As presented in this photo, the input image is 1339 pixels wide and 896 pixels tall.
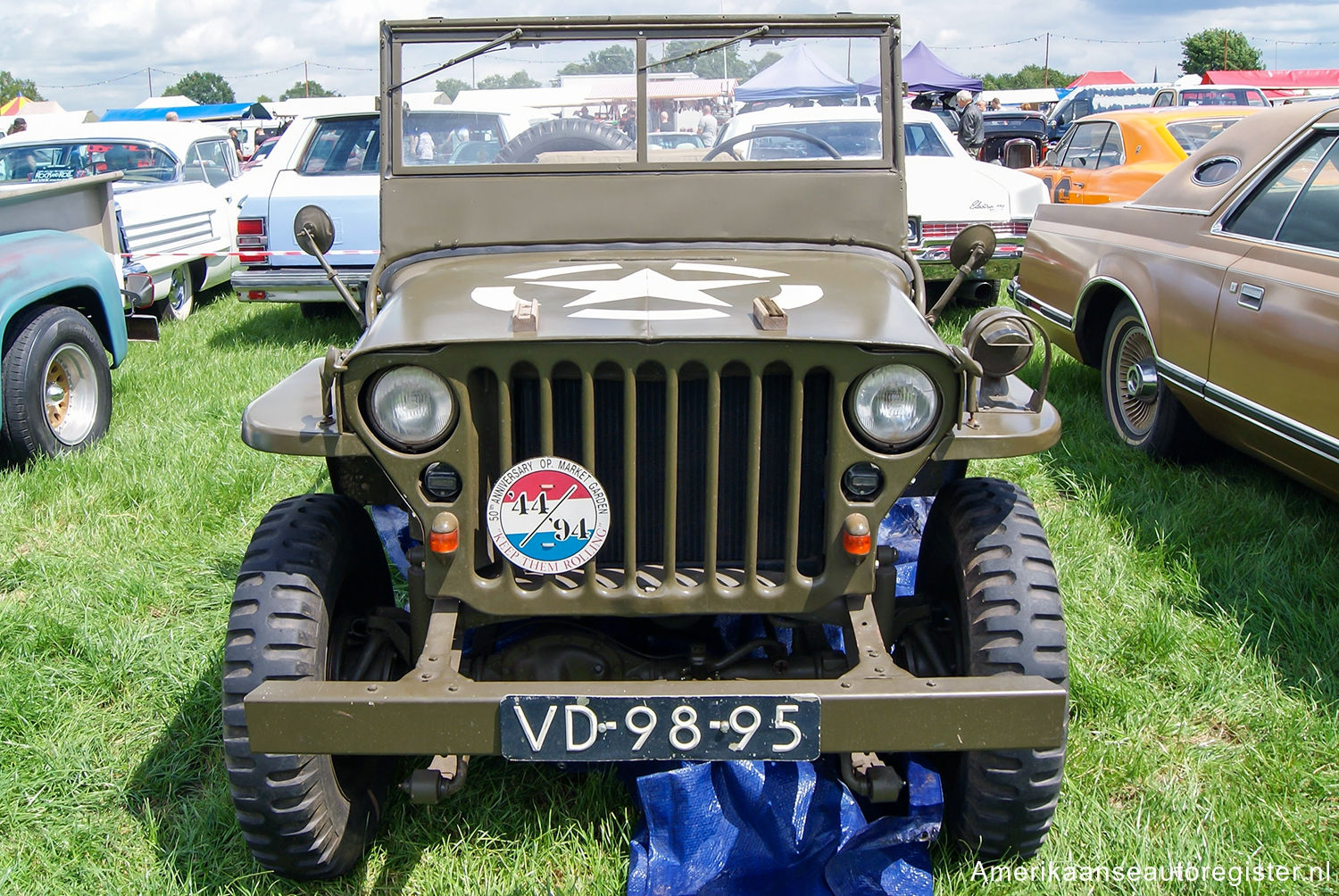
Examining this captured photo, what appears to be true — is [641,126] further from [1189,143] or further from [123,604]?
[1189,143]

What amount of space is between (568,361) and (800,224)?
4.44ft

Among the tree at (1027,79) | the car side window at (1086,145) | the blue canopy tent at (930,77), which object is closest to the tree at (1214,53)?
the tree at (1027,79)

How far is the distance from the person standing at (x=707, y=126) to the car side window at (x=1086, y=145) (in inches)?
281

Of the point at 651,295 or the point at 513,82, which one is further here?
the point at 513,82

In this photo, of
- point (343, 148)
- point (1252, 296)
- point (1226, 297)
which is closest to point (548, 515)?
point (1252, 296)

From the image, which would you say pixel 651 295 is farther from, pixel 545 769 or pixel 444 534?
pixel 545 769

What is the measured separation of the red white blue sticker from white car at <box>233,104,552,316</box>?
5736 millimetres

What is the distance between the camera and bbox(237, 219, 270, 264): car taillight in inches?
326

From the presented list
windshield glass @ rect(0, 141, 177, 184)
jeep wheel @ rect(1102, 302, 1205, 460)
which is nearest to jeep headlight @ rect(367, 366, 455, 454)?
jeep wheel @ rect(1102, 302, 1205, 460)

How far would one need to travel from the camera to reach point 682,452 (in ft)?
8.25

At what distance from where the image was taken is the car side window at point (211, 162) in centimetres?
962

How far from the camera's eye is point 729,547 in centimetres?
259

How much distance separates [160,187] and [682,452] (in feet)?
26.1

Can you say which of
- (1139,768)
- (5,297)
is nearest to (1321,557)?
(1139,768)
